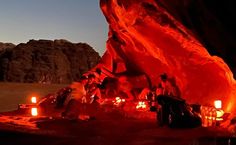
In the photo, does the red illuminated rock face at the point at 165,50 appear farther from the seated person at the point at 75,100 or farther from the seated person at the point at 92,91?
the seated person at the point at 75,100

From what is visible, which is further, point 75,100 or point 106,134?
point 75,100

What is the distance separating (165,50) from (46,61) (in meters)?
21.7

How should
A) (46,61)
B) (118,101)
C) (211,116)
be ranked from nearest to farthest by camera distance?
(211,116)
(118,101)
(46,61)

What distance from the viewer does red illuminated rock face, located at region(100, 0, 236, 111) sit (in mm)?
12125

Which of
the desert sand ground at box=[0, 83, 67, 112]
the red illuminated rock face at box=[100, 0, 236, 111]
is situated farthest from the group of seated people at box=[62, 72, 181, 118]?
the desert sand ground at box=[0, 83, 67, 112]

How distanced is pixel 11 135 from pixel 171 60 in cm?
794

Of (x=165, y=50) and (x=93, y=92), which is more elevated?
(x=165, y=50)

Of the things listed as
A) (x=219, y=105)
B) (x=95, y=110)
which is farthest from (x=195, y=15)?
(x=95, y=110)

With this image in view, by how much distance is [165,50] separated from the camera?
15039mm

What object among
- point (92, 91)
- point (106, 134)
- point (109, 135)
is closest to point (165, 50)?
point (92, 91)

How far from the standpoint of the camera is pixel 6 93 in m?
26.8

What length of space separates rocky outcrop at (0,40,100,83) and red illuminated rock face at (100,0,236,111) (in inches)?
668

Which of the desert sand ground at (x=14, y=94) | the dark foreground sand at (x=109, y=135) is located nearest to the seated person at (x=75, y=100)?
the dark foreground sand at (x=109, y=135)

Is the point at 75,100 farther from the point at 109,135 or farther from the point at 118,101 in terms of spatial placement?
the point at 109,135
